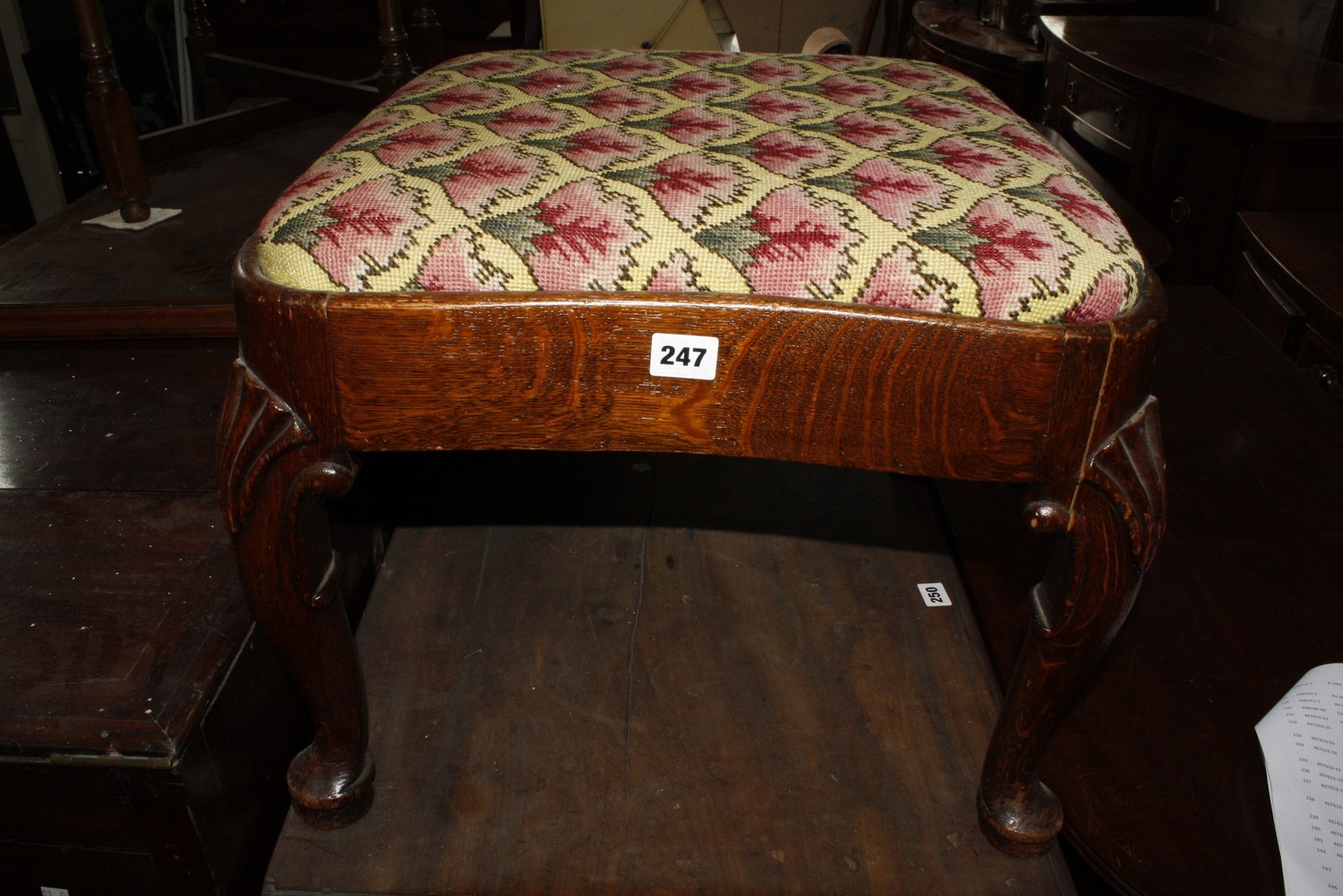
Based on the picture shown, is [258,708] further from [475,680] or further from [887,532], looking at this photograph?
[887,532]

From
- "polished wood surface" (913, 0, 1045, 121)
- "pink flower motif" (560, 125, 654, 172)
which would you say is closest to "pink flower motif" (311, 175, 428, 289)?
"pink flower motif" (560, 125, 654, 172)

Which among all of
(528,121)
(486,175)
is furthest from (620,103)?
(486,175)

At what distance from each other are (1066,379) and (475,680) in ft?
1.84

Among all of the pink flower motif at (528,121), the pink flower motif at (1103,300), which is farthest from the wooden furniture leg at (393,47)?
the pink flower motif at (1103,300)

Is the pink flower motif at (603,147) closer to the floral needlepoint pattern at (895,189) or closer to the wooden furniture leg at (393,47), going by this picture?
the floral needlepoint pattern at (895,189)

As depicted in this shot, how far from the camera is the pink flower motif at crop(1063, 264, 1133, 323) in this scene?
492mm

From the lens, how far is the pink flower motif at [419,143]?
1.88 ft

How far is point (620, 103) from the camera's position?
688mm

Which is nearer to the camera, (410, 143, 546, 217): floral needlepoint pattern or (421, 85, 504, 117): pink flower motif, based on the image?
(410, 143, 546, 217): floral needlepoint pattern

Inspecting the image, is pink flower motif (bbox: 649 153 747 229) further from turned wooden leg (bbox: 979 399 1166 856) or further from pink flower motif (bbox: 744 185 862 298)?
turned wooden leg (bbox: 979 399 1166 856)

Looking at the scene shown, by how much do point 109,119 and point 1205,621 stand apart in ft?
4.44

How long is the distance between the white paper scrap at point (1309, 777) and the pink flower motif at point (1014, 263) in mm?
408

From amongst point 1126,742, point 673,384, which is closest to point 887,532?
point 1126,742

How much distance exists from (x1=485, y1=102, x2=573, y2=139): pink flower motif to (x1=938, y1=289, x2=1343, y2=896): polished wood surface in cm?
57
